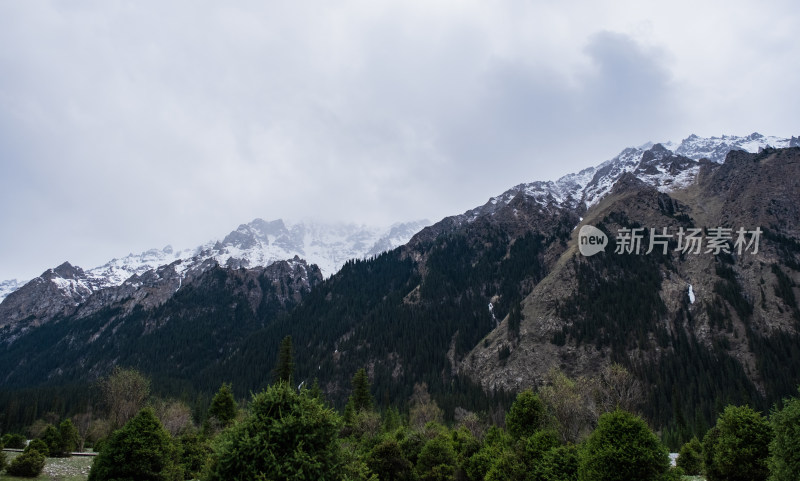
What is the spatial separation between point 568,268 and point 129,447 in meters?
176

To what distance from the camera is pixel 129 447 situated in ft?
72.1

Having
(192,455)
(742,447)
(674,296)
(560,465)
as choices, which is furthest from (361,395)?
(674,296)

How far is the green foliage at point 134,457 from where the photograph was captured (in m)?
21.7

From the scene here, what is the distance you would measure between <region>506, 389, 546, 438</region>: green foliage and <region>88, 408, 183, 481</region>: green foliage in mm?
32883

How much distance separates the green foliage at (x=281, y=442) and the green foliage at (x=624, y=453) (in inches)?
640

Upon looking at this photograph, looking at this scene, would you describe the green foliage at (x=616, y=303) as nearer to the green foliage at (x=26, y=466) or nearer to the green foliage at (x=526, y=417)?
the green foliage at (x=526, y=417)

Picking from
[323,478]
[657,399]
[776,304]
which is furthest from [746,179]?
[323,478]

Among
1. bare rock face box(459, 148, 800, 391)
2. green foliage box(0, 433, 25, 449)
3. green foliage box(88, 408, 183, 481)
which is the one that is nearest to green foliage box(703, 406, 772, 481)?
green foliage box(88, 408, 183, 481)

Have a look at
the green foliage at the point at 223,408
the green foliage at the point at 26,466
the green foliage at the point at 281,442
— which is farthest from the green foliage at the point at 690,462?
the green foliage at the point at 26,466

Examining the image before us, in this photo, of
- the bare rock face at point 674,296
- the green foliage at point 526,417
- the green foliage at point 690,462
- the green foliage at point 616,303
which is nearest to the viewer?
the green foliage at point 526,417

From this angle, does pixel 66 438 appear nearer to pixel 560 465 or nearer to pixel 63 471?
pixel 63 471

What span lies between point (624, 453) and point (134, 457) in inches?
1040

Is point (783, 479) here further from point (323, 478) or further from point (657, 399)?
point (657, 399)

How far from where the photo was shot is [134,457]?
72.1 feet
